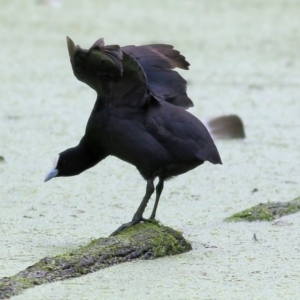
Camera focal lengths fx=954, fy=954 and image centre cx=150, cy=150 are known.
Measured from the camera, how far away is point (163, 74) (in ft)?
10.4

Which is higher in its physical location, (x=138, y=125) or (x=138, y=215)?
(x=138, y=125)

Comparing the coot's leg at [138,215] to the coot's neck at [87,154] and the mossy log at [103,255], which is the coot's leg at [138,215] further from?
the coot's neck at [87,154]

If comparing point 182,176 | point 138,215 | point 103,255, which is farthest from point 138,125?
point 182,176

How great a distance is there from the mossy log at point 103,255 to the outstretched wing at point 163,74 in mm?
537

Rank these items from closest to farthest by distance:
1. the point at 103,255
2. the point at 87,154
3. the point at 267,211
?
the point at 103,255 < the point at 87,154 < the point at 267,211

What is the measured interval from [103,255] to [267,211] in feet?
2.93

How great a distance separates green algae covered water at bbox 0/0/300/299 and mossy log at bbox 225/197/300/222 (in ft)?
0.20

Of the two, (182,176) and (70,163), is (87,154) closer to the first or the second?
(70,163)

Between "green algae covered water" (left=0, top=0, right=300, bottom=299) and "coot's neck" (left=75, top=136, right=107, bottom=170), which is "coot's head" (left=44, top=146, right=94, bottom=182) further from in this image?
"green algae covered water" (left=0, top=0, right=300, bottom=299)

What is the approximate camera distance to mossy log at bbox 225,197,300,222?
10.4 ft

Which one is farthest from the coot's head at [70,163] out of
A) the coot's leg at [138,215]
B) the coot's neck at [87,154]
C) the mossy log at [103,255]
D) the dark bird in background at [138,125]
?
the mossy log at [103,255]

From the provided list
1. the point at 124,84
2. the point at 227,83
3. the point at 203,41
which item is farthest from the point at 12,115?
the point at 203,41

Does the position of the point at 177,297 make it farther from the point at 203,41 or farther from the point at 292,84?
the point at 203,41

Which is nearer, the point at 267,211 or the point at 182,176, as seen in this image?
the point at 267,211
